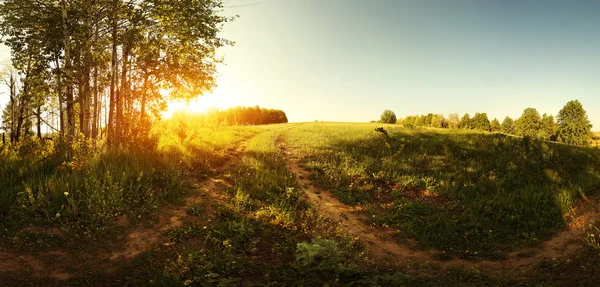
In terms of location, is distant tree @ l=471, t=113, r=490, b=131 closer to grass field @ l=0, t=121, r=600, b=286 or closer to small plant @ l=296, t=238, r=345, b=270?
grass field @ l=0, t=121, r=600, b=286

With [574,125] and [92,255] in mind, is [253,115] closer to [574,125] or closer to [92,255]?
[574,125]

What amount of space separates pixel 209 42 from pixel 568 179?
2055 cm

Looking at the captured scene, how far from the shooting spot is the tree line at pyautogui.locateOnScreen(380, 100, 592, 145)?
174ft

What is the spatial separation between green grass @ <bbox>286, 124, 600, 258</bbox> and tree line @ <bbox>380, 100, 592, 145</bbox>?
23465mm

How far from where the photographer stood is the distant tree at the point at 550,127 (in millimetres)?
59931

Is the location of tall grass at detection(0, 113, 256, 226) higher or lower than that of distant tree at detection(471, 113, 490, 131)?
lower

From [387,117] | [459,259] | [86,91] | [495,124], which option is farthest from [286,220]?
[495,124]

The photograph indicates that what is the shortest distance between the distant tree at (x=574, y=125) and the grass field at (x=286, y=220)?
54851 millimetres

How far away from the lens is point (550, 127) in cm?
6222

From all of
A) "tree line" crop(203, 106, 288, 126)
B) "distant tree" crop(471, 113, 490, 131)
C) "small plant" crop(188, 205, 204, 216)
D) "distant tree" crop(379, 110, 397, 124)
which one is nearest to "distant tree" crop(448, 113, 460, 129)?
"distant tree" crop(471, 113, 490, 131)

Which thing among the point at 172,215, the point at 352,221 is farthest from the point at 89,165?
the point at 352,221

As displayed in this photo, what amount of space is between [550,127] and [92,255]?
83545 millimetres

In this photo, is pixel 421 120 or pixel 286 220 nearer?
pixel 286 220

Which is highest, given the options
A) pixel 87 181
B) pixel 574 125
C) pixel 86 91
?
pixel 574 125
